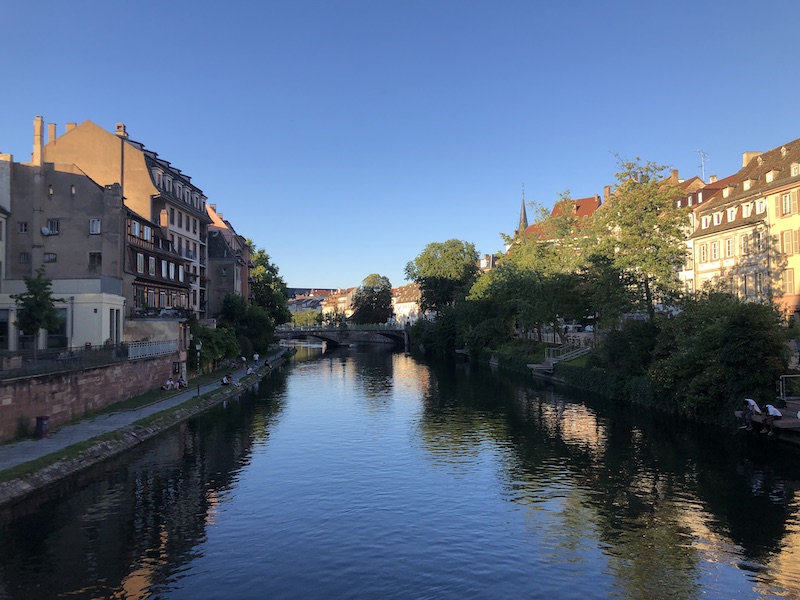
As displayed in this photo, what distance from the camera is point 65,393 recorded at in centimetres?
3272

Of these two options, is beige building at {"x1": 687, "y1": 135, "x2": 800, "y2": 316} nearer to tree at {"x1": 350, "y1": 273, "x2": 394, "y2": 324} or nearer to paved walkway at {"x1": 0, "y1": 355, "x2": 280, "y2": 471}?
paved walkway at {"x1": 0, "y1": 355, "x2": 280, "y2": 471}

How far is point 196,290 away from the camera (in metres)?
74.2

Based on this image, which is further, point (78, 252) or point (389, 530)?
point (78, 252)

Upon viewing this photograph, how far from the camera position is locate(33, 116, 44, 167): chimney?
50.2 meters

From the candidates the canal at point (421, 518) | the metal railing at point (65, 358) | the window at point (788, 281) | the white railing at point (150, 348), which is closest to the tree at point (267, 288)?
the white railing at point (150, 348)

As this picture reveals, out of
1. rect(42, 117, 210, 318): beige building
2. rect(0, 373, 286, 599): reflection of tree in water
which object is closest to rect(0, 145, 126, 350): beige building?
rect(42, 117, 210, 318): beige building

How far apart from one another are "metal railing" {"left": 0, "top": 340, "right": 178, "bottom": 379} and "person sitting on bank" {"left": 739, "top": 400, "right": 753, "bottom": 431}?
3577cm

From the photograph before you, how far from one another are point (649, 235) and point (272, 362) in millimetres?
55811

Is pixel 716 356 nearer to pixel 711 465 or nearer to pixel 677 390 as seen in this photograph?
pixel 677 390

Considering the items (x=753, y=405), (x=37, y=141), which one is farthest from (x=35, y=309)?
(x=753, y=405)

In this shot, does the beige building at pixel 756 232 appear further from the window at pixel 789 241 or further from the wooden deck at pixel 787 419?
the wooden deck at pixel 787 419

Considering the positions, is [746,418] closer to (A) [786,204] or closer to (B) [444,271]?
(A) [786,204]

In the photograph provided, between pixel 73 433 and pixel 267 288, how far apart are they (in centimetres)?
7692

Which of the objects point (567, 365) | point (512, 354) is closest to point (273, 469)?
point (567, 365)
